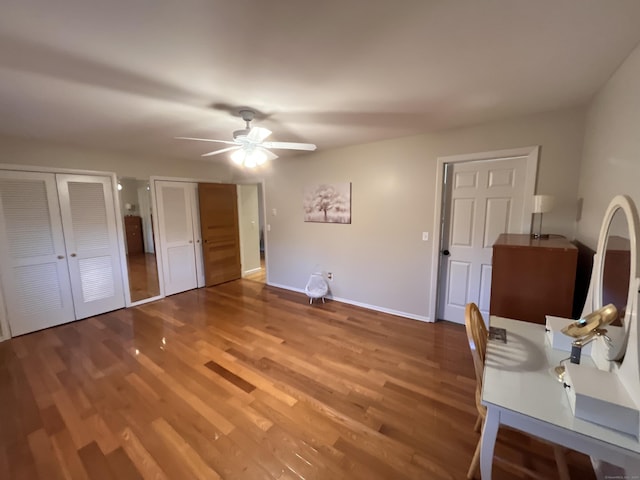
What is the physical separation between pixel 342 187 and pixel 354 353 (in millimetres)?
2189

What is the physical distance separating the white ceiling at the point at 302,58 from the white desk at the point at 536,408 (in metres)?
1.60

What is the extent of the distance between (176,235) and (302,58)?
12.5ft

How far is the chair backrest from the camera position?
1.33 meters

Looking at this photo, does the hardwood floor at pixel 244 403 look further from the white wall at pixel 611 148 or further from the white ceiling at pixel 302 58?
the white ceiling at pixel 302 58

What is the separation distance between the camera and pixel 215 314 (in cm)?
359

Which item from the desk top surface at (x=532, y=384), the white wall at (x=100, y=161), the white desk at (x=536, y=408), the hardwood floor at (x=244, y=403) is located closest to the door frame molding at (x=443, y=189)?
the hardwood floor at (x=244, y=403)

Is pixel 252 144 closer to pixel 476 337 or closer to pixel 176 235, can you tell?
pixel 476 337

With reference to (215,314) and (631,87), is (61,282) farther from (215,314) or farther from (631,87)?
(631,87)

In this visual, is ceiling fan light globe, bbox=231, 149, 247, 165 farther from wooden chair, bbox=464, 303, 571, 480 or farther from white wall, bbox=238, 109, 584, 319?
wooden chair, bbox=464, 303, 571, 480

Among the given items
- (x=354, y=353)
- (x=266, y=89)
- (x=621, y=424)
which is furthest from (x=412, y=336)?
(x=266, y=89)

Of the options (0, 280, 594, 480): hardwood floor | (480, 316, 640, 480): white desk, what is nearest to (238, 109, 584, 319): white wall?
(0, 280, 594, 480): hardwood floor

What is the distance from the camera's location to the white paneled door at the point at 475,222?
105 inches

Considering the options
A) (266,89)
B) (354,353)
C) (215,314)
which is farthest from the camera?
(215,314)

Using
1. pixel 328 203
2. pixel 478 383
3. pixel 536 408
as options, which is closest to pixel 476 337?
pixel 478 383
